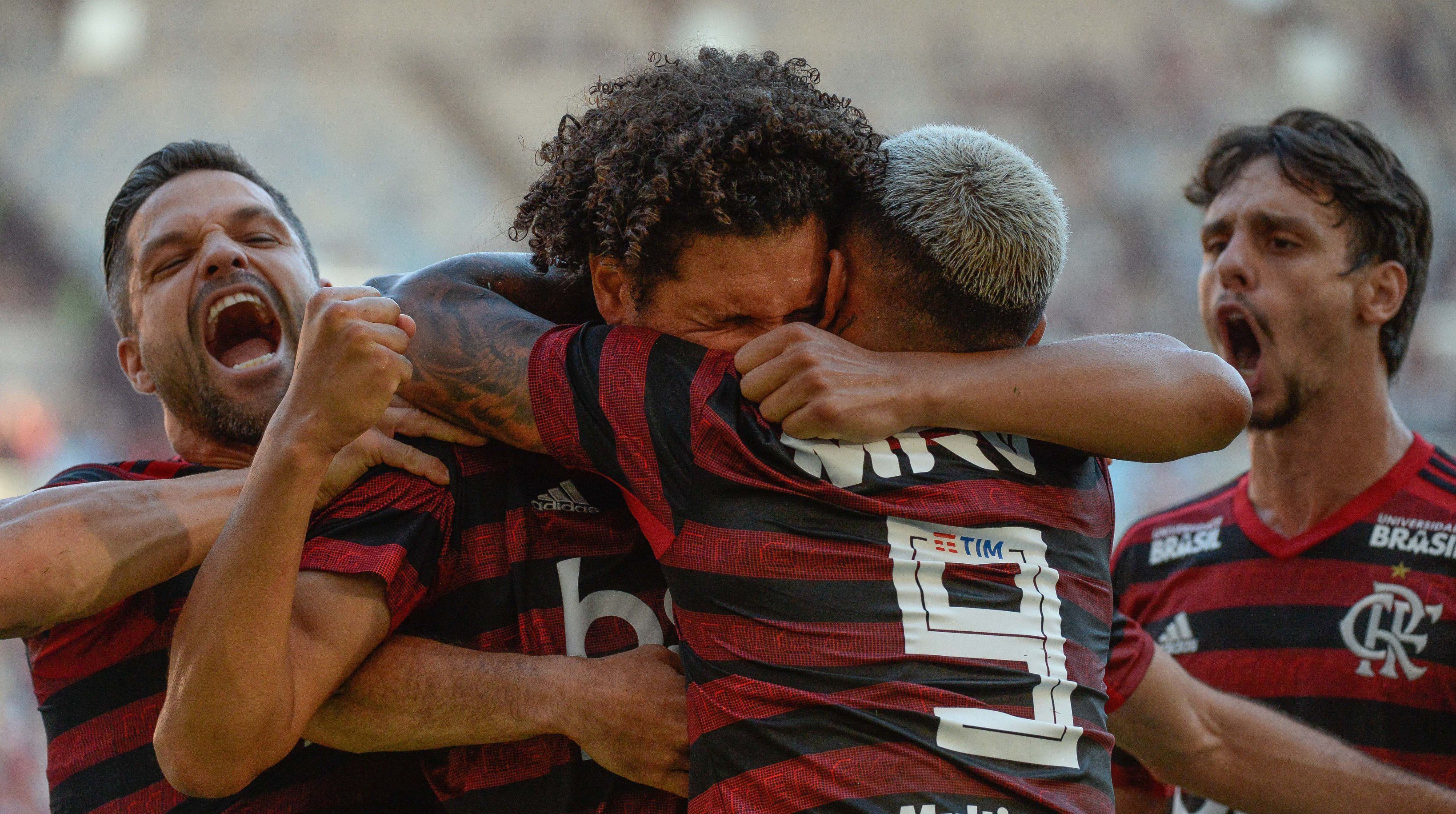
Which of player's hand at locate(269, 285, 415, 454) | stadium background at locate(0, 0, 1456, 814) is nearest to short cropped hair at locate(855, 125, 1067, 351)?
player's hand at locate(269, 285, 415, 454)

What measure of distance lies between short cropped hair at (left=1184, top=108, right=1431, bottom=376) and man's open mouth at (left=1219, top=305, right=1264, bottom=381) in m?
0.35

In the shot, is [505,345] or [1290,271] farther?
[1290,271]

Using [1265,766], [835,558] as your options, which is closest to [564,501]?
[835,558]

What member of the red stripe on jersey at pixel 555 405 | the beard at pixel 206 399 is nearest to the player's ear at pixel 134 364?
the beard at pixel 206 399

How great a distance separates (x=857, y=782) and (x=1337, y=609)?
2.23 m

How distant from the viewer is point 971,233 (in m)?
1.84

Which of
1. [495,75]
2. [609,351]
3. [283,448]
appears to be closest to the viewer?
[283,448]

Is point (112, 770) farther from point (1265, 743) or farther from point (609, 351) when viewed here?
point (1265, 743)

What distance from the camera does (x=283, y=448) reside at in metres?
1.72

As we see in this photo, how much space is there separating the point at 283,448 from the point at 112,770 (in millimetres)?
1025

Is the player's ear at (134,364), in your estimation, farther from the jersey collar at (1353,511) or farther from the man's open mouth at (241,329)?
the jersey collar at (1353,511)

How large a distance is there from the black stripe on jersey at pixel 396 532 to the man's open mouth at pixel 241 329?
967mm

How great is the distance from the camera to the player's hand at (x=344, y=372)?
1682 mm

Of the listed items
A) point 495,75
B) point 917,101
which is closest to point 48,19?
point 495,75
